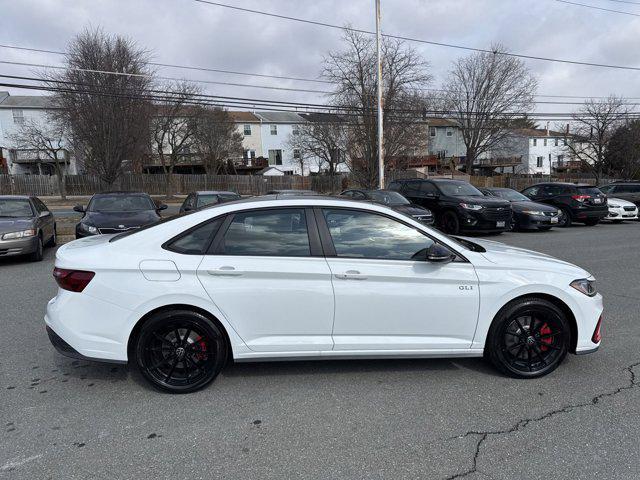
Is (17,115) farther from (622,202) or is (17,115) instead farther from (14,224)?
(622,202)

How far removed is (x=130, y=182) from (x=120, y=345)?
35689mm

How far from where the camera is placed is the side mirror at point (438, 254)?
334cm

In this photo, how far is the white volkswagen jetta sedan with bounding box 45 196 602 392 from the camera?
3.29 metres

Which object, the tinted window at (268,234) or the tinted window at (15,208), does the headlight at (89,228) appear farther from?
the tinted window at (268,234)

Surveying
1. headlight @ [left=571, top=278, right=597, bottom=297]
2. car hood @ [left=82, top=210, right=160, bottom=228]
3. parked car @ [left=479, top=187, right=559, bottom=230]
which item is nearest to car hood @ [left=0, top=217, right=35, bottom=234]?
car hood @ [left=82, top=210, right=160, bottom=228]

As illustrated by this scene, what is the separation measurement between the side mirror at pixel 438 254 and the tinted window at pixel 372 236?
13cm

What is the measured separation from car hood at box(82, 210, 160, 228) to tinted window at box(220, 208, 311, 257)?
6.37 meters

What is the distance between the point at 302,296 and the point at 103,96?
1776 cm

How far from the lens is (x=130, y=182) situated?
35438 millimetres

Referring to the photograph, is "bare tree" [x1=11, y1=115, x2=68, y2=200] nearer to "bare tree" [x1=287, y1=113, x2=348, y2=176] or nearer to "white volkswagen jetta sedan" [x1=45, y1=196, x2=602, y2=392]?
"bare tree" [x1=287, y1=113, x2=348, y2=176]

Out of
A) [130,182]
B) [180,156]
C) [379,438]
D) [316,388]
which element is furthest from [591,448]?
[180,156]

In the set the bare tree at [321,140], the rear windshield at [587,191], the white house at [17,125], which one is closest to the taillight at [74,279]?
the rear windshield at [587,191]

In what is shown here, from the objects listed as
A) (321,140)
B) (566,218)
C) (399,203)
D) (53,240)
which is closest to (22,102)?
(321,140)

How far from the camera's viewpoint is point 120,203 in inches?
424
